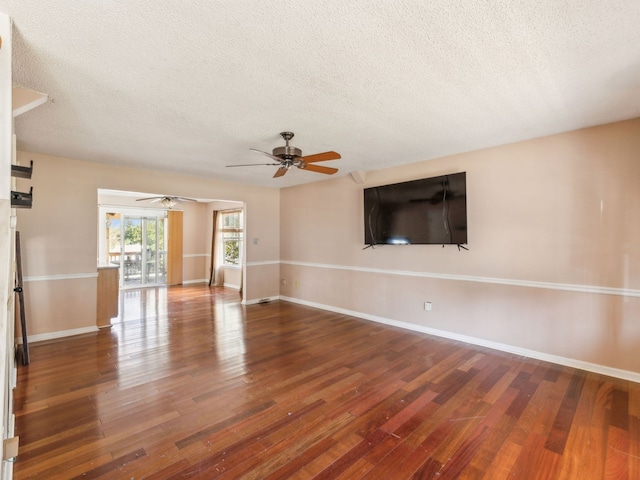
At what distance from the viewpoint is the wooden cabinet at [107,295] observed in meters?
4.59

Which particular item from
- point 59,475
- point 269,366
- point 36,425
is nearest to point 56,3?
point 59,475

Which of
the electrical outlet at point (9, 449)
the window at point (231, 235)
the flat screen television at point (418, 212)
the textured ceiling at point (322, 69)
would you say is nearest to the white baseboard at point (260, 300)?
the window at point (231, 235)

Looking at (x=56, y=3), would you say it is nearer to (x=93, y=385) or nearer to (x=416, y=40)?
(x=416, y=40)

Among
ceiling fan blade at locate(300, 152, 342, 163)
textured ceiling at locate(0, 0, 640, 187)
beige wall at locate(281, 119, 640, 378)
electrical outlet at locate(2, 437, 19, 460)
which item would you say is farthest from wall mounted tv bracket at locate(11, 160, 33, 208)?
beige wall at locate(281, 119, 640, 378)

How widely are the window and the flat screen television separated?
447 centimetres

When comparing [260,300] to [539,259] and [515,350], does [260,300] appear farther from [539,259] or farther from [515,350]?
[539,259]

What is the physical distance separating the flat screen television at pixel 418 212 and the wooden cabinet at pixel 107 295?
13.5 feet

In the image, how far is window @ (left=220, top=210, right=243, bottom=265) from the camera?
827 centimetres

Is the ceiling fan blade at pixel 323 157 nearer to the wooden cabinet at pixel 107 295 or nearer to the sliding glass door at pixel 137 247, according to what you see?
the wooden cabinet at pixel 107 295

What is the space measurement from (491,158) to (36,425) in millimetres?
5111

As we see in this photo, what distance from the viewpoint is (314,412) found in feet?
7.79

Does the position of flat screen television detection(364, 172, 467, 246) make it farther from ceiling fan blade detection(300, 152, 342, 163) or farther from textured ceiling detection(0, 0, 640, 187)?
ceiling fan blade detection(300, 152, 342, 163)

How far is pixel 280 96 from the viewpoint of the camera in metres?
2.39

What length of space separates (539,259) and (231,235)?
717 cm
